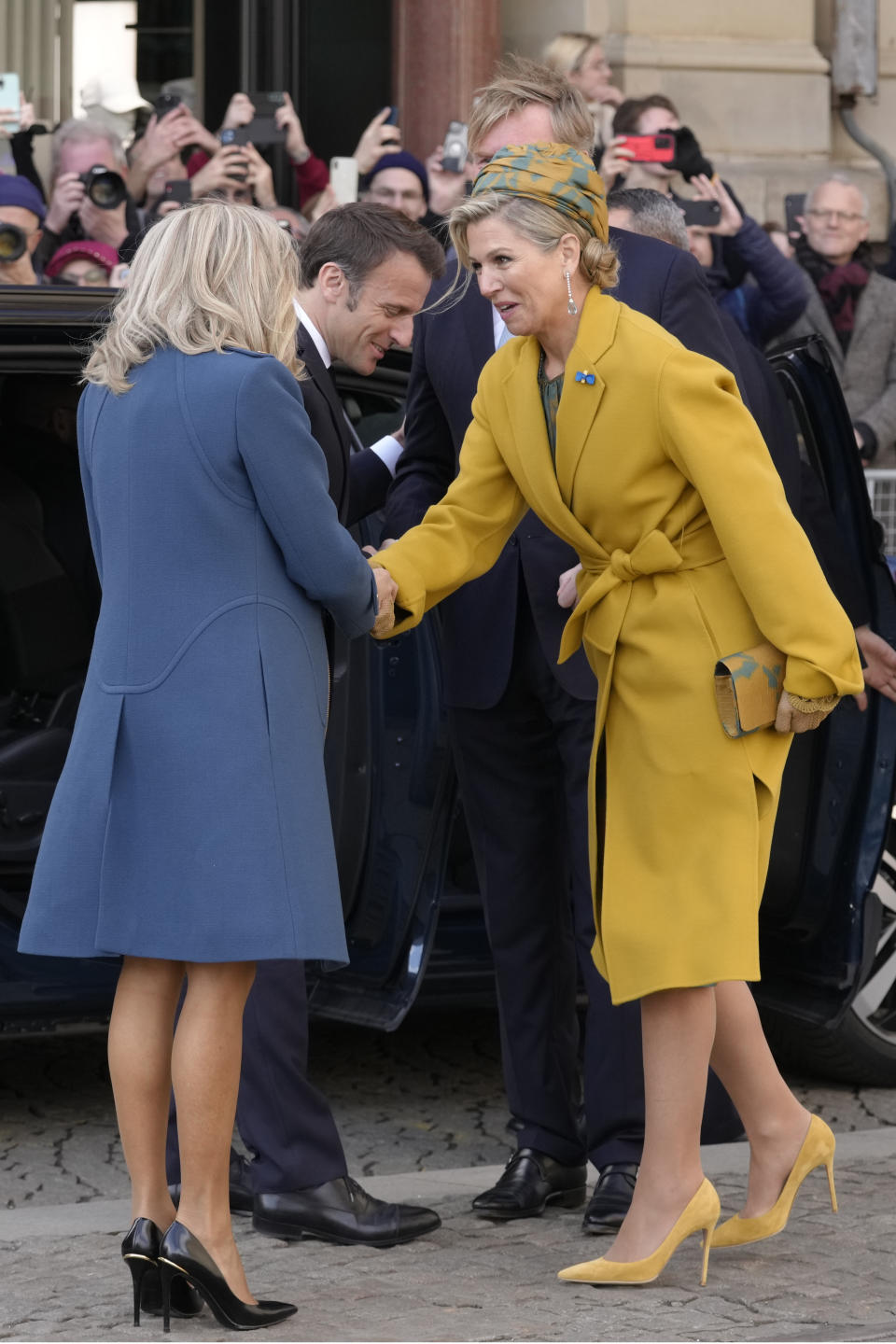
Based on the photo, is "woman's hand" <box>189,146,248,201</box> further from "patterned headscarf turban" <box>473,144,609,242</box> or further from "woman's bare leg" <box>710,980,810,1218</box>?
"woman's bare leg" <box>710,980,810,1218</box>

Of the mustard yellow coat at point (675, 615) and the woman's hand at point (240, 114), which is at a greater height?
the woman's hand at point (240, 114)

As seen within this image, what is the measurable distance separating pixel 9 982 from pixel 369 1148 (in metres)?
0.83

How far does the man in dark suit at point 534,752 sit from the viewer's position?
414cm

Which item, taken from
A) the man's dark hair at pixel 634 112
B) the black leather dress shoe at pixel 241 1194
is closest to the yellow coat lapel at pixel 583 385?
the black leather dress shoe at pixel 241 1194

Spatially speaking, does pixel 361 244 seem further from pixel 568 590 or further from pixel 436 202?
pixel 436 202

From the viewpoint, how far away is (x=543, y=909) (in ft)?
14.3

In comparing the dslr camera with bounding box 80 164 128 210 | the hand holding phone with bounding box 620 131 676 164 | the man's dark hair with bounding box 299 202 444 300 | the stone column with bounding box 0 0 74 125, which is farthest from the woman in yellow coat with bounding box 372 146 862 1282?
the stone column with bounding box 0 0 74 125

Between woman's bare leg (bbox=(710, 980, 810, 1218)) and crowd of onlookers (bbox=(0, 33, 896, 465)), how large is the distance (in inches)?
141

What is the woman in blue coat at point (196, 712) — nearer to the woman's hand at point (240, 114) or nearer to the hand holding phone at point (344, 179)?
the hand holding phone at point (344, 179)

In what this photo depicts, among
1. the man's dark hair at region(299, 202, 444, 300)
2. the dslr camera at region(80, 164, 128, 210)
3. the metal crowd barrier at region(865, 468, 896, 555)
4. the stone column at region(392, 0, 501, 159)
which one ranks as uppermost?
the stone column at region(392, 0, 501, 159)

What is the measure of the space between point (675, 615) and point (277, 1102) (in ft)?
3.61

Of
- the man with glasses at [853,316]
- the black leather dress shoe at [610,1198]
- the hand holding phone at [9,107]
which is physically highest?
the hand holding phone at [9,107]

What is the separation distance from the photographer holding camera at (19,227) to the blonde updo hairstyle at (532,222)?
3.12 m

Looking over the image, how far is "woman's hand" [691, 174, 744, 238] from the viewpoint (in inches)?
297
